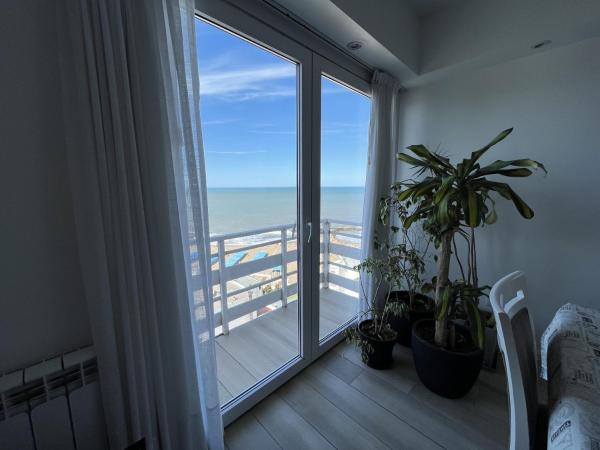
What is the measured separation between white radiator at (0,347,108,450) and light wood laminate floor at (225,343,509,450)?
30.2 inches

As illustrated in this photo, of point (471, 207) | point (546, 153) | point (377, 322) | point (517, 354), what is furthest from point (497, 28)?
point (377, 322)

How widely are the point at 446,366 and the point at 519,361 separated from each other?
0.84 metres

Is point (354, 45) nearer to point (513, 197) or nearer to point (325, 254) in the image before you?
point (513, 197)

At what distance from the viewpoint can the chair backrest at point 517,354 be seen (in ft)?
2.42

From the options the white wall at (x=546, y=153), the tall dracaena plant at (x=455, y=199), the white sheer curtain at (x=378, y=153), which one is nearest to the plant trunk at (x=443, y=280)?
the tall dracaena plant at (x=455, y=199)

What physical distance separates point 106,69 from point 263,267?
194cm

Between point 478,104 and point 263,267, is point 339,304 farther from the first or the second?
point 478,104

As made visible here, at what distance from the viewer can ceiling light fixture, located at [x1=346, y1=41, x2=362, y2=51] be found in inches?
62.0

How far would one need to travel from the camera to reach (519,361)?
2.59 ft

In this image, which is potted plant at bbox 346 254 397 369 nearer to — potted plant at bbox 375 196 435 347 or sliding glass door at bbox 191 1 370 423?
potted plant at bbox 375 196 435 347

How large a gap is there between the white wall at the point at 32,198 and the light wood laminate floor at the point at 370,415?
3.65 ft

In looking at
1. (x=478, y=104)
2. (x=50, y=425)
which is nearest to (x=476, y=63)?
(x=478, y=104)

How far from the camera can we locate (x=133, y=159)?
2.65ft

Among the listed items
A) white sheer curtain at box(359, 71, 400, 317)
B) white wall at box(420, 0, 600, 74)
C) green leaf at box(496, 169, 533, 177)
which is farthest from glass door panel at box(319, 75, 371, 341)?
green leaf at box(496, 169, 533, 177)
